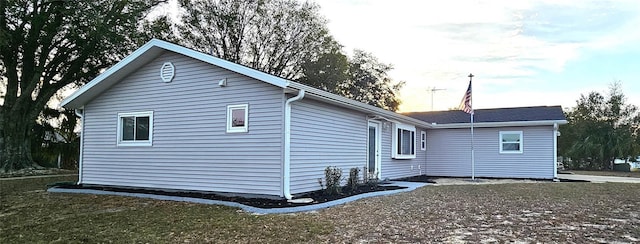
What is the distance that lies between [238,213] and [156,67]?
5155mm

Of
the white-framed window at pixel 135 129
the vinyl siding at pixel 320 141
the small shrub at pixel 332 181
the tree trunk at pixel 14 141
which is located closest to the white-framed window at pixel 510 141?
the vinyl siding at pixel 320 141

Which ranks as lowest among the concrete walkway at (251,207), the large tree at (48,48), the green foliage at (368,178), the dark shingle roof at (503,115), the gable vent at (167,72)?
the concrete walkway at (251,207)

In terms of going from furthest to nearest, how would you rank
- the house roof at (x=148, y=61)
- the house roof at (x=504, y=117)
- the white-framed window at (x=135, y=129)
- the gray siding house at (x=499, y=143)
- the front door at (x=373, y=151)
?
the gray siding house at (x=499, y=143) → the house roof at (x=504, y=117) → the front door at (x=373, y=151) → the white-framed window at (x=135, y=129) → the house roof at (x=148, y=61)

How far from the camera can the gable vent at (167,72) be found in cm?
1000

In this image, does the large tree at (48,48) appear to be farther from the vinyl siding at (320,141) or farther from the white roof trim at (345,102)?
the white roof trim at (345,102)

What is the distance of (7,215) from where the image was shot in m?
7.10

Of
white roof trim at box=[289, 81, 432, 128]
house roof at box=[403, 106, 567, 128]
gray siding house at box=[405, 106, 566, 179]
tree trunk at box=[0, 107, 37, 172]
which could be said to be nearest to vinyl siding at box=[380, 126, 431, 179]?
white roof trim at box=[289, 81, 432, 128]

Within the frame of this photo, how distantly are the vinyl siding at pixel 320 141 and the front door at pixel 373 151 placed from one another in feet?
1.61

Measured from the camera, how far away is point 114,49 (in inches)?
731

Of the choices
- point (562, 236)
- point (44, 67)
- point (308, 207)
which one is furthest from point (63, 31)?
point (562, 236)

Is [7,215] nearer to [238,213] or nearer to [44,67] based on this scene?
[238,213]

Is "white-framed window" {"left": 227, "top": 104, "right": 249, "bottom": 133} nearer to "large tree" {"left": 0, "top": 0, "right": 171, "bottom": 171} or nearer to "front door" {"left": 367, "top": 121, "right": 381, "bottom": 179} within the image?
"front door" {"left": 367, "top": 121, "right": 381, "bottom": 179}

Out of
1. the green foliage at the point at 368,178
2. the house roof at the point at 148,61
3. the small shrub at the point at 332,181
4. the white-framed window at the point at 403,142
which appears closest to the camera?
the house roof at the point at 148,61

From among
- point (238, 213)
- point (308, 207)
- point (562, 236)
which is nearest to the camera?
point (562, 236)
